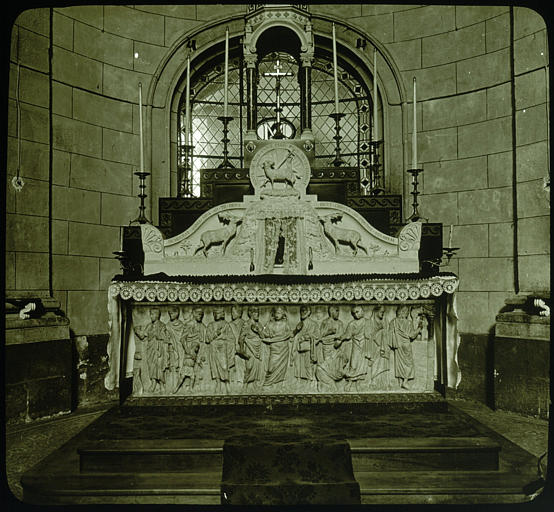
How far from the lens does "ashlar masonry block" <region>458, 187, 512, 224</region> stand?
7.00 m

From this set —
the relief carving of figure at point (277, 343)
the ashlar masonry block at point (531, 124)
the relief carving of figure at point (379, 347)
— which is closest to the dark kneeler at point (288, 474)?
the relief carving of figure at point (277, 343)

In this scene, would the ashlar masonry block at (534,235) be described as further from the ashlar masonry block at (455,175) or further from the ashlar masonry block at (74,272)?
the ashlar masonry block at (74,272)

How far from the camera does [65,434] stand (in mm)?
5945

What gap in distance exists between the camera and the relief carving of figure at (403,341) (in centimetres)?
569

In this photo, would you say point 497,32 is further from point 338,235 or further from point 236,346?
point 236,346

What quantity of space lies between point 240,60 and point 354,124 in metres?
1.75

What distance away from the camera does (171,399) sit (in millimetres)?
5652

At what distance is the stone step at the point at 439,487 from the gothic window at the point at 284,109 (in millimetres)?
4423

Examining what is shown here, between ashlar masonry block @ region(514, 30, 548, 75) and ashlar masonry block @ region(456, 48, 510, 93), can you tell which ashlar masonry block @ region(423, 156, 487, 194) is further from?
ashlar masonry block @ region(514, 30, 548, 75)

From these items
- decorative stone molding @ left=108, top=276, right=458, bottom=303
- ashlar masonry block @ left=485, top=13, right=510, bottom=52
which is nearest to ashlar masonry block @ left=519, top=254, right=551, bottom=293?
decorative stone molding @ left=108, top=276, right=458, bottom=303

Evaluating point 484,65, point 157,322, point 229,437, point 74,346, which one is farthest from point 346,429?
point 484,65

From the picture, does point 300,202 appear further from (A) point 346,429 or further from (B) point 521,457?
(B) point 521,457

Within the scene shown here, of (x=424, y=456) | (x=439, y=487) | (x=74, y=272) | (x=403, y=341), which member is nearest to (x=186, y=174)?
(x=74, y=272)

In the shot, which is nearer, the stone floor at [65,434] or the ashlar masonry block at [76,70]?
the stone floor at [65,434]
